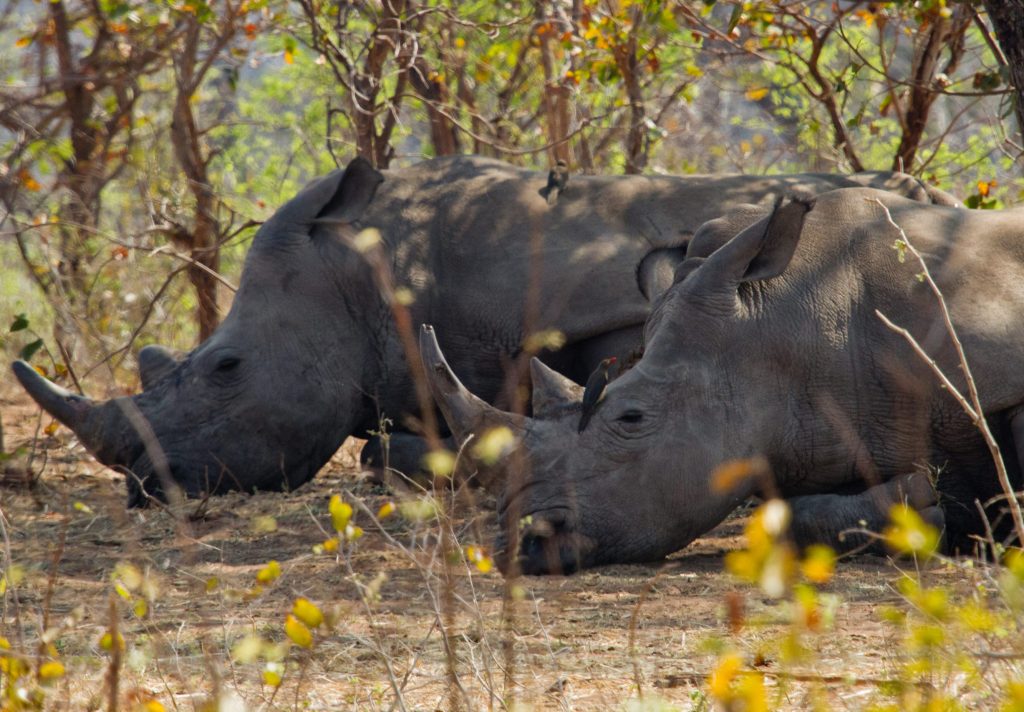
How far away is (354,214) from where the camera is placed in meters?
7.36

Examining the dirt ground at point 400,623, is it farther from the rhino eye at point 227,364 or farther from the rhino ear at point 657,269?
the rhino ear at point 657,269

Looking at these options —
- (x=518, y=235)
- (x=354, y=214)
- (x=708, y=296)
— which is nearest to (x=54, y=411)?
(x=354, y=214)

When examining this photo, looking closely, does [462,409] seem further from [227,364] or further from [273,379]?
[227,364]

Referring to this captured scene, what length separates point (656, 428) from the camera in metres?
5.39

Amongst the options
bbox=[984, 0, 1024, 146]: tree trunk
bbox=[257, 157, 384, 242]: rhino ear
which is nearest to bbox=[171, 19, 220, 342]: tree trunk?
bbox=[257, 157, 384, 242]: rhino ear

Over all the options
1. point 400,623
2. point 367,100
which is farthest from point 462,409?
point 367,100

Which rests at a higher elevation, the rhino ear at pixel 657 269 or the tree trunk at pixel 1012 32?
the tree trunk at pixel 1012 32

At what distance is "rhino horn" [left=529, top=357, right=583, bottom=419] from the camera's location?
18.4 ft

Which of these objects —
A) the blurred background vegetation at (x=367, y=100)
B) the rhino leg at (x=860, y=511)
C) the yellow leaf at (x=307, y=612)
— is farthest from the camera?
the blurred background vegetation at (x=367, y=100)

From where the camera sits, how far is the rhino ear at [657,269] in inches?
251

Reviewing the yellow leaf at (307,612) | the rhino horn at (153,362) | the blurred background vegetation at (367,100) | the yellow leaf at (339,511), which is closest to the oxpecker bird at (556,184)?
the blurred background vegetation at (367,100)

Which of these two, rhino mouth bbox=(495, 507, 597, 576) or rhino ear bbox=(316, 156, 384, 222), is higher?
rhino ear bbox=(316, 156, 384, 222)

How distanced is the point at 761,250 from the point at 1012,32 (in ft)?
3.81

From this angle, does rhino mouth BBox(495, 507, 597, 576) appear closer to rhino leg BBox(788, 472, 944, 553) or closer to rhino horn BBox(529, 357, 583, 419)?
rhino horn BBox(529, 357, 583, 419)
